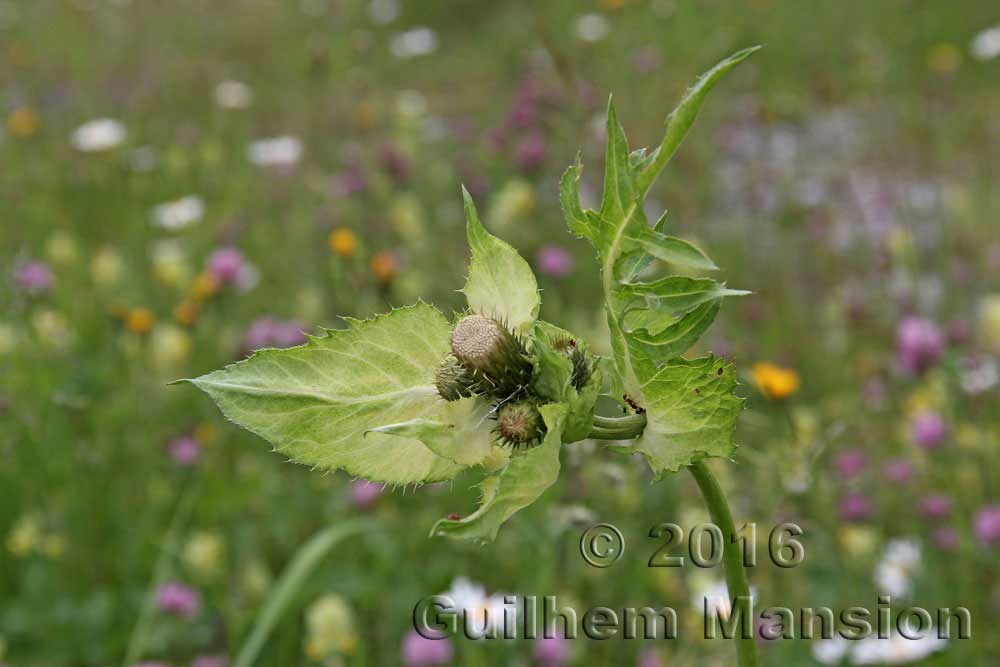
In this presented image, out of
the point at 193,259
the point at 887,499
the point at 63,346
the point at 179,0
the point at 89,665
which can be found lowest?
the point at 89,665

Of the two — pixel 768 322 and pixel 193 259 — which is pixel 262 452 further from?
pixel 768 322

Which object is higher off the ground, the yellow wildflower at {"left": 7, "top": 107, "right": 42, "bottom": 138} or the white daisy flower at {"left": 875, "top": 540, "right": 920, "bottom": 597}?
the yellow wildflower at {"left": 7, "top": 107, "right": 42, "bottom": 138}

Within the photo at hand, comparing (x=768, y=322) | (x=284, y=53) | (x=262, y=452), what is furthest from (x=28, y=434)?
(x=284, y=53)

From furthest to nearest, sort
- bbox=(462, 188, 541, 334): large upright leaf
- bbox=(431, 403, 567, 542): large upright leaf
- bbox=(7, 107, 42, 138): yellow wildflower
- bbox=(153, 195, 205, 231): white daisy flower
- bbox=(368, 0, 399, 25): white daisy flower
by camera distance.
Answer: bbox=(368, 0, 399, 25): white daisy flower < bbox=(7, 107, 42, 138): yellow wildflower < bbox=(153, 195, 205, 231): white daisy flower < bbox=(462, 188, 541, 334): large upright leaf < bbox=(431, 403, 567, 542): large upright leaf

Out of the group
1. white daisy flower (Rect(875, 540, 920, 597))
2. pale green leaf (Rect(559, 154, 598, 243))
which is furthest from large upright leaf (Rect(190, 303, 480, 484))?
white daisy flower (Rect(875, 540, 920, 597))

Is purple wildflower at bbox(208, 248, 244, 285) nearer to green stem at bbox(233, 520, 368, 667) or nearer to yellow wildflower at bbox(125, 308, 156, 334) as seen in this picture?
yellow wildflower at bbox(125, 308, 156, 334)

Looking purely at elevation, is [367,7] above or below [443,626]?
above

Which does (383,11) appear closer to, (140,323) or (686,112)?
(140,323)
